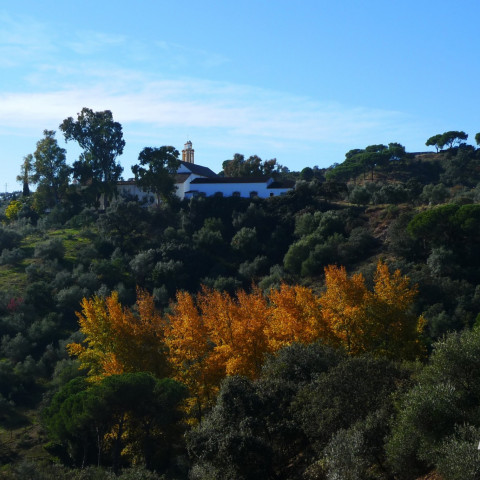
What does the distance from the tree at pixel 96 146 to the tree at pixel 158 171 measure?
4.62 m

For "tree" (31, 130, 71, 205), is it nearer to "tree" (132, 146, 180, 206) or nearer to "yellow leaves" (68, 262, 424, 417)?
"tree" (132, 146, 180, 206)

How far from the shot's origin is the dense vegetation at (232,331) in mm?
16078

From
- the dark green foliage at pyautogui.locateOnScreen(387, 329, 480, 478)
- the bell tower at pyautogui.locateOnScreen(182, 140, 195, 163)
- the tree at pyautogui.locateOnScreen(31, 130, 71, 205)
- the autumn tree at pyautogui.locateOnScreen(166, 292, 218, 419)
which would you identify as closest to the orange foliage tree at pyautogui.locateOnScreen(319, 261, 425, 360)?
the autumn tree at pyautogui.locateOnScreen(166, 292, 218, 419)

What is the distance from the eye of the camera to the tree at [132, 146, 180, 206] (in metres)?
64.3

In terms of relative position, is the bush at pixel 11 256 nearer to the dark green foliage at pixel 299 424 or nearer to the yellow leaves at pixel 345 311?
the yellow leaves at pixel 345 311

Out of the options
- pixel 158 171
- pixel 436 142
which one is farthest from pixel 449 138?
pixel 158 171

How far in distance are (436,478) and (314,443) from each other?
420 centimetres

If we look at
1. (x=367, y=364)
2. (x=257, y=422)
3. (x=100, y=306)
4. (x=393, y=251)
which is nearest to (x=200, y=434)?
(x=257, y=422)

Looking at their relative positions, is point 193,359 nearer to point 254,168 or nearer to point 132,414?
point 132,414

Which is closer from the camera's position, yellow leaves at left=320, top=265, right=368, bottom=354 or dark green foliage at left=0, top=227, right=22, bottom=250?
yellow leaves at left=320, top=265, right=368, bottom=354

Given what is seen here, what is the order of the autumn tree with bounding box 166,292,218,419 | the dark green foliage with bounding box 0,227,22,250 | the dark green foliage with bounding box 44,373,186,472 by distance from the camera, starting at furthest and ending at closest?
the dark green foliage with bounding box 0,227,22,250 → the autumn tree with bounding box 166,292,218,419 → the dark green foliage with bounding box 44,373,186,472

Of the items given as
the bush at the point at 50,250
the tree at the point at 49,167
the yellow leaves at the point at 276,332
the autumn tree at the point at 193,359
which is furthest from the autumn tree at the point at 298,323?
the tree at the point at 49,167

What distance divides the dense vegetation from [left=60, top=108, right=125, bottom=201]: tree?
0.52ft

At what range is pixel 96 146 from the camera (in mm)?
68500
